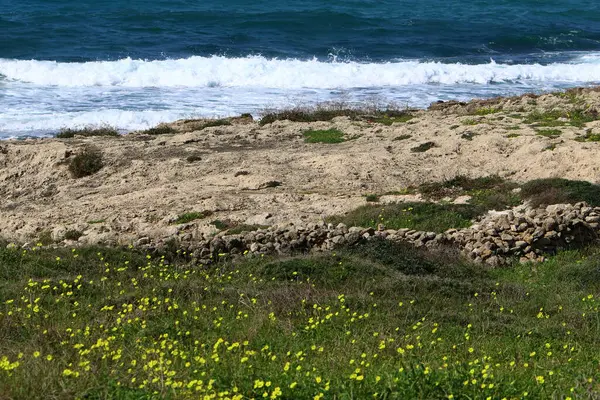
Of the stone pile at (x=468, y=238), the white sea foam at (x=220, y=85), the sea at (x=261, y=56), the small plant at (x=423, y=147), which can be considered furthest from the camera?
the sea at (x=261, y=56)

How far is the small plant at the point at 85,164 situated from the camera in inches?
715

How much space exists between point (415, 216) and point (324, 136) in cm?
704

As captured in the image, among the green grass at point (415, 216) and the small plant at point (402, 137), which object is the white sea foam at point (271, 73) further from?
the green grass at point (415, 216)

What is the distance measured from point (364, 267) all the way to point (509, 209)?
13.5ft

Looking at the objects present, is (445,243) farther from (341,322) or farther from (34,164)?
(34,164)

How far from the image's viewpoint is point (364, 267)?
11.1 metres

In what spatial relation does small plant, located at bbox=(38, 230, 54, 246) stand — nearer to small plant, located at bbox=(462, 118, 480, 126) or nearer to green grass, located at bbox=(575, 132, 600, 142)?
small plant, located at bbox=(462, 118, 480, 126)

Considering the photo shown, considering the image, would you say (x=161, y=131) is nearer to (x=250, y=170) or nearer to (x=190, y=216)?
(x=250, y=170)

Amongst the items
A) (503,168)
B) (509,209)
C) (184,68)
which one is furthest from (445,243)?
(184,68)

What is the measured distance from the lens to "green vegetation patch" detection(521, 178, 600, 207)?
45.0 feet

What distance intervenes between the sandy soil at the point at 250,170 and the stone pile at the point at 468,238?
107cm

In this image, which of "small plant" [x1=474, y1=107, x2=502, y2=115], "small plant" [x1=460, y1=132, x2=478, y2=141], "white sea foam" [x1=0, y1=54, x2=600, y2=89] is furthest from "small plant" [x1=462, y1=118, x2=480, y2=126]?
"white sea foam" [x1=0, y1=54, x2=600, y2=89]

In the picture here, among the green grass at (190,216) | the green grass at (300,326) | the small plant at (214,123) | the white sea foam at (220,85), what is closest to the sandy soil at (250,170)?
the green grass at (190,216)

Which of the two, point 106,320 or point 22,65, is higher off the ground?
point 106,320
